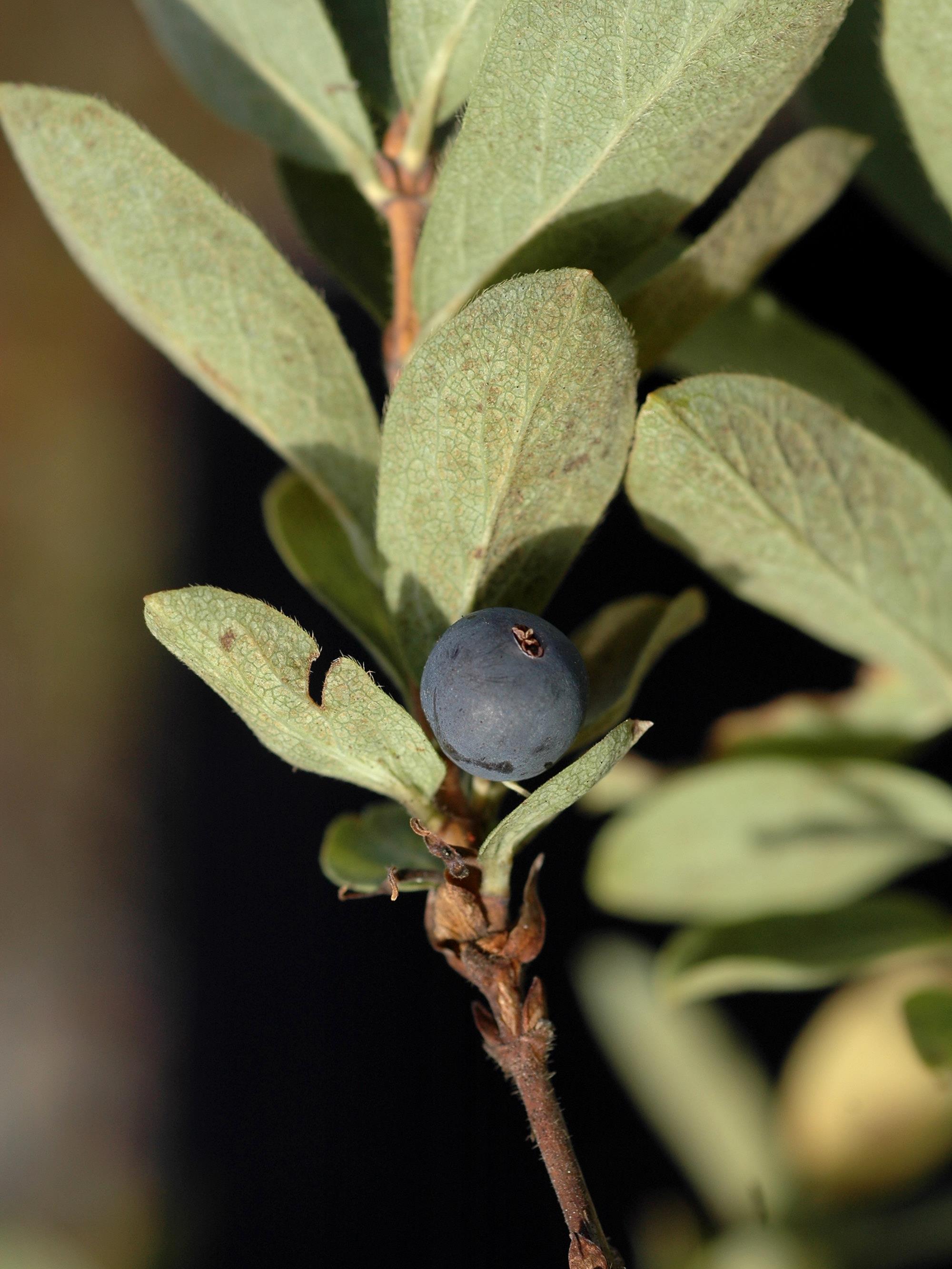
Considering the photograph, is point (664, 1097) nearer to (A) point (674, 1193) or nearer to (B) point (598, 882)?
(A) point (674, 1193)

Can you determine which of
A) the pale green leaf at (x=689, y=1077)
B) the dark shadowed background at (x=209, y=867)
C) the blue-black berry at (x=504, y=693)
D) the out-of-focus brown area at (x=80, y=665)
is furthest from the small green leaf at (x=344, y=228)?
the out-of-focus brown area at (x=80, y=665)

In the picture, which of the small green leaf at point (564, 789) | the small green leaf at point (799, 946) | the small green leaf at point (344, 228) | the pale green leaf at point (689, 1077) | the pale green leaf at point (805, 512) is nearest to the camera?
the small green leaf at point (564, 789)

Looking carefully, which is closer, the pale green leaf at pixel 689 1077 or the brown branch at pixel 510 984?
the brown branch at pixel 510 984

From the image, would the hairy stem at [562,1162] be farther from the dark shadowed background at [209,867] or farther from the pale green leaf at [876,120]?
the dark shadowed background at [209,867]

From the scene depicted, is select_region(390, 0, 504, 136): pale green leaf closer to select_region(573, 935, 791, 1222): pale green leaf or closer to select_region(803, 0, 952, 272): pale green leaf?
select_region(803, 0, 952, 272): pale green leaf

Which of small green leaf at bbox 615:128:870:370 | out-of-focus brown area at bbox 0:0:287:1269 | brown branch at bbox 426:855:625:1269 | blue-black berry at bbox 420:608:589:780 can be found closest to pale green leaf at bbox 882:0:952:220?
small green leaf at bbox 615:128:870:370

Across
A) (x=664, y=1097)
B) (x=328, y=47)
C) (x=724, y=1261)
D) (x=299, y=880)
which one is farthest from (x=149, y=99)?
(x=724, y=1261)
